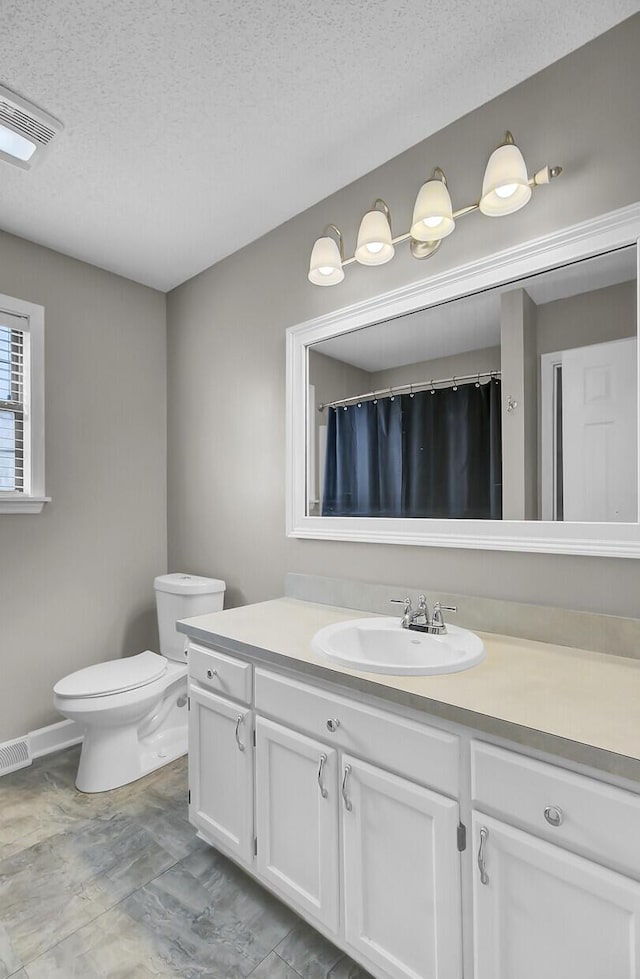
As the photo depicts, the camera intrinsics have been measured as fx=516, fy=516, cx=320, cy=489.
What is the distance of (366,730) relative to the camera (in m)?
1.23

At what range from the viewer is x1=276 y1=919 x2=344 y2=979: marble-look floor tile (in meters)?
1.34

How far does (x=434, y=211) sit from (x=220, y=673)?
5.15ft

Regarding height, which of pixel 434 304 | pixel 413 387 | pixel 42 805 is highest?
pixel 434 304

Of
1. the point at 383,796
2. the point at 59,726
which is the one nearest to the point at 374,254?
the point at 383,796

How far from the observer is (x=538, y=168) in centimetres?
153

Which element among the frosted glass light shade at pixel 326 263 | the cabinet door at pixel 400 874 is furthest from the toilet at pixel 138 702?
the frosted glass light shade at pixel 326 263

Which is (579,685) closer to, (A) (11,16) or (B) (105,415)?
(A) (11,16)

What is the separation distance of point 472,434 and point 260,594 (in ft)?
4.18

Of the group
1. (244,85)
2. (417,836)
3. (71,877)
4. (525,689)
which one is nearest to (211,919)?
(71,877)

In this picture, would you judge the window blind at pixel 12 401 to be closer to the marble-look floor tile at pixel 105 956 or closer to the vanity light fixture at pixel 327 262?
the vanity light fixture at pixel 327 262

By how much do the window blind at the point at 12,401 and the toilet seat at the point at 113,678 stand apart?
0.94 metres

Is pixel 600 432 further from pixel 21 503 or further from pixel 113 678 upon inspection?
pixel 21 503

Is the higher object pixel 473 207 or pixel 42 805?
pixel 473 207

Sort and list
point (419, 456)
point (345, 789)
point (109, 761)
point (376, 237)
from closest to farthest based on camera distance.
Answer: point (345, 789), point (376, 237), point (419, 456), point (109, 761)
